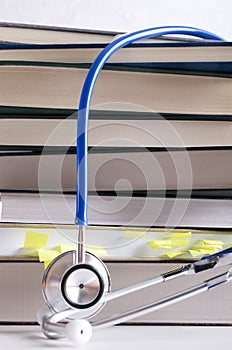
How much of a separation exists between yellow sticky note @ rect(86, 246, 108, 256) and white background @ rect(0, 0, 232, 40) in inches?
16.4

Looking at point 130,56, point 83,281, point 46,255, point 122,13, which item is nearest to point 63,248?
point 46,255

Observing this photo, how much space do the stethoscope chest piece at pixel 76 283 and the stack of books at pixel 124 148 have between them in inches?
3.8

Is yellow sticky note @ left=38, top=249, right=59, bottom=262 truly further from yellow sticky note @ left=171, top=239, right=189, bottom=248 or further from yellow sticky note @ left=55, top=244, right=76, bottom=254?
yellow sticky note @ left=171, top=239, right=189, bottom=248

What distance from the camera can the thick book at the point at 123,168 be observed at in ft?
2.76

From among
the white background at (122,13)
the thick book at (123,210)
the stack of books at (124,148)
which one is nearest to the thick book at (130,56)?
the stack of books at (124,148)

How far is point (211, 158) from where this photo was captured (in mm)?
844

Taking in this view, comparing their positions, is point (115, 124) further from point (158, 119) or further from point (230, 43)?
point (230, 43)

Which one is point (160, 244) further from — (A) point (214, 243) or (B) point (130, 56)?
(B) point (130, 56)

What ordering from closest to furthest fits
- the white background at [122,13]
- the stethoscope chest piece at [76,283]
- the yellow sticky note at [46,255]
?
1. the stethoscope chest piece at [76,283]
2. the yellow sticky note at [46,255]
3. the white background at [122,13]

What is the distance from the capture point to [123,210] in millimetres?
838

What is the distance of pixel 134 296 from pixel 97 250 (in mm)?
74

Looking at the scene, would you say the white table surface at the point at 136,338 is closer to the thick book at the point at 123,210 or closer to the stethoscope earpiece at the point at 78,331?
the stethoscope earpiece at the point at 78,331

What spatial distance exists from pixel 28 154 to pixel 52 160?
0.10 feet

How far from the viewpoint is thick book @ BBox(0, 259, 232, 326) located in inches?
32.4
